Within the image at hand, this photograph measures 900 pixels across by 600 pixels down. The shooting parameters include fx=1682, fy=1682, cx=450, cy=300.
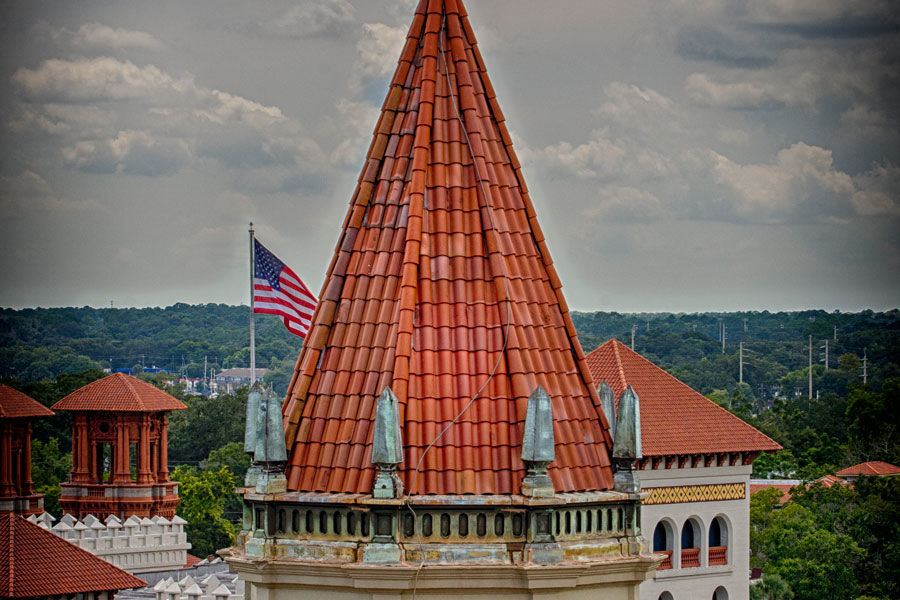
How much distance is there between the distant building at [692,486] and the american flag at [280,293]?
73.1ft

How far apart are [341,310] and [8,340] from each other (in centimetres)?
17325

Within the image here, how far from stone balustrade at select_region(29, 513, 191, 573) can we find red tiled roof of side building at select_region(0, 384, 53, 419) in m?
5.82

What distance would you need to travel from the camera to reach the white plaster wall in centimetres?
5456

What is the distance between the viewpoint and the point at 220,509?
10531 cm

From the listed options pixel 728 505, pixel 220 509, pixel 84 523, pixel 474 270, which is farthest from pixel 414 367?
pixel 220 509

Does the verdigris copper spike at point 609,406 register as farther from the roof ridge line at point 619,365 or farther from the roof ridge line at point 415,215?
the roof ridge line at point 619,365

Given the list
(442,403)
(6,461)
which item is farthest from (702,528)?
(442,403)

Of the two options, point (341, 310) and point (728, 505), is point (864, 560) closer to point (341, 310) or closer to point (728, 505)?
point (728, 505)

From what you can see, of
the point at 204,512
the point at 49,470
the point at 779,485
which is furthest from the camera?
the point at 49,470

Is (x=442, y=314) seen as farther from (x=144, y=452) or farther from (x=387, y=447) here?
(x=144, y=452)

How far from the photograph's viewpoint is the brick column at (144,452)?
86.6m

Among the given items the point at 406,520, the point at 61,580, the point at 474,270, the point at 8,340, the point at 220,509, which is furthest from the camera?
the point at 8,340

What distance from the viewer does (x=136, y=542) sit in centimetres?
7406

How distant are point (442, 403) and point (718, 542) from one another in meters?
47.3
